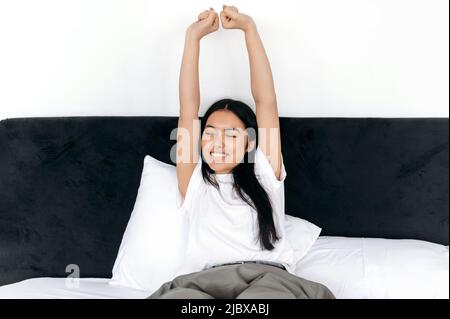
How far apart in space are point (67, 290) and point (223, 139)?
644mm

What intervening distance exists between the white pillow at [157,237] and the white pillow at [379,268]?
74mm

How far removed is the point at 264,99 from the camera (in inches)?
57.3

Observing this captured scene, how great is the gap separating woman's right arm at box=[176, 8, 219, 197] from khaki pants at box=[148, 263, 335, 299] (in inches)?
12.8

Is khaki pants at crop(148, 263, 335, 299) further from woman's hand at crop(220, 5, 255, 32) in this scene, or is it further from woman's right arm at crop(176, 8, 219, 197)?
woman's hand at crop(220, 5, 255, 32)

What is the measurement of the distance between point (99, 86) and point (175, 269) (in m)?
0.68

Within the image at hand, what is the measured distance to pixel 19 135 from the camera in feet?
5.37

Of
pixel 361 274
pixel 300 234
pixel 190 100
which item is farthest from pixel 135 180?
pixel 361 274

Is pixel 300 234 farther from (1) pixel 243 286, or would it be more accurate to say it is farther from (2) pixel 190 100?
(2) pixel 190 100

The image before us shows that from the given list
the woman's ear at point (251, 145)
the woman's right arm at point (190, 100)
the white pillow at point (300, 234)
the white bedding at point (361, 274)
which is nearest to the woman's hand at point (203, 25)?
the woman's right arm at point (190, 100)

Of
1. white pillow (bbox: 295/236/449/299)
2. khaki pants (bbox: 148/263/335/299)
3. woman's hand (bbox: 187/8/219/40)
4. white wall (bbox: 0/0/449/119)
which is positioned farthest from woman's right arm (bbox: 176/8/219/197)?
white pillow (bbox: 295/236/449/299)

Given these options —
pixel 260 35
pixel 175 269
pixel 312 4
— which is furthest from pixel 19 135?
pixel 312 4

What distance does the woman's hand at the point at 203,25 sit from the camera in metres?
1.48

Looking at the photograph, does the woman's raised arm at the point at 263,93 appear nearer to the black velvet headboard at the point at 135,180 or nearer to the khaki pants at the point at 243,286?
the black velvet headboard at the point at 135,180

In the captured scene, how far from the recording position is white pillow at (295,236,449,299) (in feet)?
4.32
